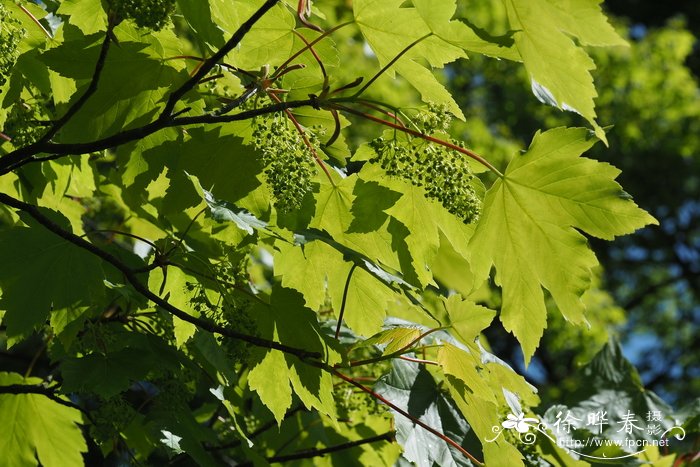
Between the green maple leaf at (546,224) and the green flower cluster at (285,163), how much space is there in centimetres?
37

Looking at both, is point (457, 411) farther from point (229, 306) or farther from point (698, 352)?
point (698, 352)

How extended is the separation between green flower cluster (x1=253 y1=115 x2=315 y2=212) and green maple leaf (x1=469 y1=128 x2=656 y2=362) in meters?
0.37

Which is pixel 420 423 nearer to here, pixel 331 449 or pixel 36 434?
pixel 331 449

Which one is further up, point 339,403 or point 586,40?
point 586,40

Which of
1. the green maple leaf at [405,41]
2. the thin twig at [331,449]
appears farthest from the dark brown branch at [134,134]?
the thin twig at [331,449]

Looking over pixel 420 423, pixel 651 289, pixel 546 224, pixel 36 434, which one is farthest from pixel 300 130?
pixel 651 289

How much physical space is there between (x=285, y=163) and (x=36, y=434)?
108 centimetres

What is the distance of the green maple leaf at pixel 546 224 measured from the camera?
1.67 m

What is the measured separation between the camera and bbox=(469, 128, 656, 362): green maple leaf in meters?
1.67

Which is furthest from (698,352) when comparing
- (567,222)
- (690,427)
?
(567,222)

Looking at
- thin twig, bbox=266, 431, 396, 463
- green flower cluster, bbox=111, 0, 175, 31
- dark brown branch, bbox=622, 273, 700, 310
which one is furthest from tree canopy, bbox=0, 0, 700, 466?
dark brown branch, bbox=622, 273, 700, 310

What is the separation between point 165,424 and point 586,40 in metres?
1.23

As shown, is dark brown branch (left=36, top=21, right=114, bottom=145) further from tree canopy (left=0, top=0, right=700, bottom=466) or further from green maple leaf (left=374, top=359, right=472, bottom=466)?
green maple leaf (left=374, top=359, right=472, bottom=466)

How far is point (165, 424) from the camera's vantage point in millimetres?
1892
